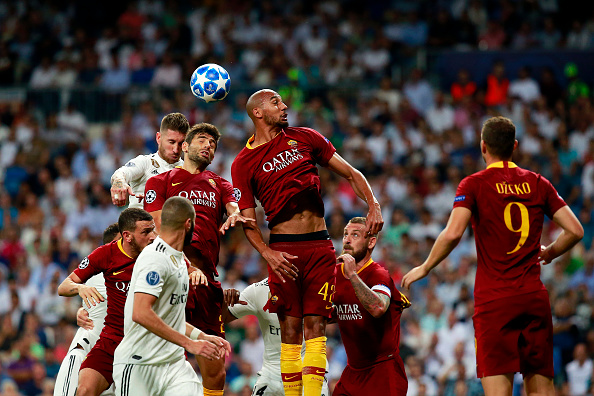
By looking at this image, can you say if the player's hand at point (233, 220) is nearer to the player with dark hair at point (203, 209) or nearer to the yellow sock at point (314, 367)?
the player with dark hair at point (203, 209)

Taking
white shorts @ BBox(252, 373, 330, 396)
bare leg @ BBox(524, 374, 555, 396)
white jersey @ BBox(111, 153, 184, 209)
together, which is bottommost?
white shorts @ BBox(252, 373, 330, 396)

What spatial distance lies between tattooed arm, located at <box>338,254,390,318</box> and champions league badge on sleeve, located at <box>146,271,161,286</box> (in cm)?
207

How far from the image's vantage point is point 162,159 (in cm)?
961

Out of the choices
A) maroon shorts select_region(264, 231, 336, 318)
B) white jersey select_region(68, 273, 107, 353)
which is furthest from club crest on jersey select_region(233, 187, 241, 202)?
white jersey select_region(68, 273, 107, 353)

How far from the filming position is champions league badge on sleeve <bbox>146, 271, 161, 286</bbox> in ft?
21.9

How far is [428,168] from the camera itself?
17.5 m

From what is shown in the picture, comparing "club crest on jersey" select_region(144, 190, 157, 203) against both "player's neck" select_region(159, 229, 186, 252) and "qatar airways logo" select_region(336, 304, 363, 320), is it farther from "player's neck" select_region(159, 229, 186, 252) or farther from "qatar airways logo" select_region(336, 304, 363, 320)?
"qatar airways logo" select_region(336, 304, 363, 320)

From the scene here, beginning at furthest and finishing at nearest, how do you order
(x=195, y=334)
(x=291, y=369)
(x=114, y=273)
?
(x=114, y=273), (x=291, y=369), (x=195, y=334)

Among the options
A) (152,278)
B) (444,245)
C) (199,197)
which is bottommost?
(152,278)

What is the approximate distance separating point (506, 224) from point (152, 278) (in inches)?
122

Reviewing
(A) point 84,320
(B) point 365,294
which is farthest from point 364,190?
(A) point 84,320

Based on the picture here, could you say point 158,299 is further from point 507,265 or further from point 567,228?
point 567,228

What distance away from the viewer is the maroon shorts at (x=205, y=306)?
843 centimetres

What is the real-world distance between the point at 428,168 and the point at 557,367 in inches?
215
